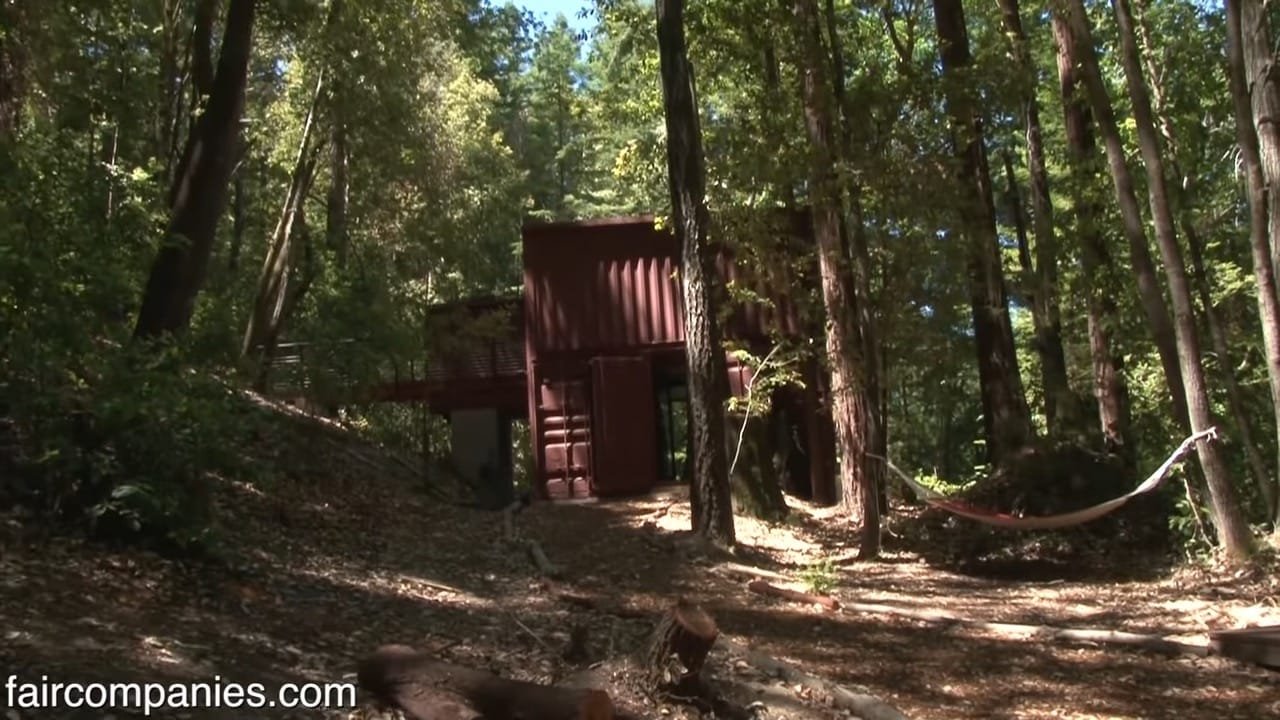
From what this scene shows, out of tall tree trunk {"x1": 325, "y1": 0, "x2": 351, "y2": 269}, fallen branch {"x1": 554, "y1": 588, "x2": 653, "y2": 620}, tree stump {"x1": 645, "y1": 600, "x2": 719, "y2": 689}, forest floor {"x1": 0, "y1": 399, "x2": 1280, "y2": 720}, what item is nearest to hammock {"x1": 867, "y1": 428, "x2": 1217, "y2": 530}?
forest floor {"x1": 0, "y1": 399, "x2": 1280, "y2": 720}

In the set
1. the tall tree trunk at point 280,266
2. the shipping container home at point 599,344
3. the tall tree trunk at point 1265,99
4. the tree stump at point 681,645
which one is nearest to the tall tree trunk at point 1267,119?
the tall tree trunk at point 1265,99

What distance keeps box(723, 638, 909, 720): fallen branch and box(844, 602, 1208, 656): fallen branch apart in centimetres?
213

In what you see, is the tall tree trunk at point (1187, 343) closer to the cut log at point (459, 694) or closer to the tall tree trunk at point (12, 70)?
the cut log at point (459, 694)

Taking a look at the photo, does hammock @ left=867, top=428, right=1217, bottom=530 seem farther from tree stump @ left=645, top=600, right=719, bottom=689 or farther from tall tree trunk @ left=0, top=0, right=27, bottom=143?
tall tree trunk @ left=0, top=0, right=27, bottom=143

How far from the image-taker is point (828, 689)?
6340 millimetres

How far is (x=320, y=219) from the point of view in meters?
25.6

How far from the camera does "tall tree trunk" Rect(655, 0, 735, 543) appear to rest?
11.1 metres

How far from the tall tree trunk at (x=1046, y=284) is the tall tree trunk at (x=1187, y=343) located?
2942mm

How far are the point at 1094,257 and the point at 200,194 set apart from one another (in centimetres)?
1050

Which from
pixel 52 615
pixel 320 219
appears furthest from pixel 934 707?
pixel 320 219

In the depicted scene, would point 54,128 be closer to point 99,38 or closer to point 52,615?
point 99,38

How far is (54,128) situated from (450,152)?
1138 cm

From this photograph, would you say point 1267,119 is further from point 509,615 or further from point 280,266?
point 280,266

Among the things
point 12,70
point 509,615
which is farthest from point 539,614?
point 12,70
